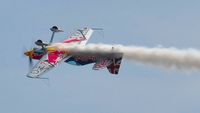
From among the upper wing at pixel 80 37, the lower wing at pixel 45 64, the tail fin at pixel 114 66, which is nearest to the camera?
the lower wing at pixel 45 64

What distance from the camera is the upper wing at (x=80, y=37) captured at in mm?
149875

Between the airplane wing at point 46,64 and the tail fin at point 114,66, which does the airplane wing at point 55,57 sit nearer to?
the airplane wing at point 46,64

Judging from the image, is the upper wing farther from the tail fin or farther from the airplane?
the tail fin

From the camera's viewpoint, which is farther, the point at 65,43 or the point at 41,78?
the point at 65,43

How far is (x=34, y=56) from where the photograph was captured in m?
144

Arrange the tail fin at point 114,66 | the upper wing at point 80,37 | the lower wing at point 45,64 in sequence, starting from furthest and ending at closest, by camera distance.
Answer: the upper wing at point 80,37 → the tail fin at point 114,66 → the lower wing at point 45,64

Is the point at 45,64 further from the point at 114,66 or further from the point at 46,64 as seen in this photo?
the point at 114,66

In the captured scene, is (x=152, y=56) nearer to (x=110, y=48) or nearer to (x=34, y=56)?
(x=110, y=48)

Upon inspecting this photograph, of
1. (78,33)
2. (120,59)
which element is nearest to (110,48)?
(120,59)

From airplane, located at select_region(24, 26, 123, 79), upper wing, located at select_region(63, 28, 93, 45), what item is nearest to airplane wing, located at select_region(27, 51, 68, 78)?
airplane, located at select_region(24, 26, 123, 79)

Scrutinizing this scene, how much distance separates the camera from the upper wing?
149875 mm

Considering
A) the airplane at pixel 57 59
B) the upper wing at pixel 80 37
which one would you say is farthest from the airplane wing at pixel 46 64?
the upper wing at pixel 80 37

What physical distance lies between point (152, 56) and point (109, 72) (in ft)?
21.4

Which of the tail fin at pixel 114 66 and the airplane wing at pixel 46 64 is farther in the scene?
the tail fin at pixel 114 66
